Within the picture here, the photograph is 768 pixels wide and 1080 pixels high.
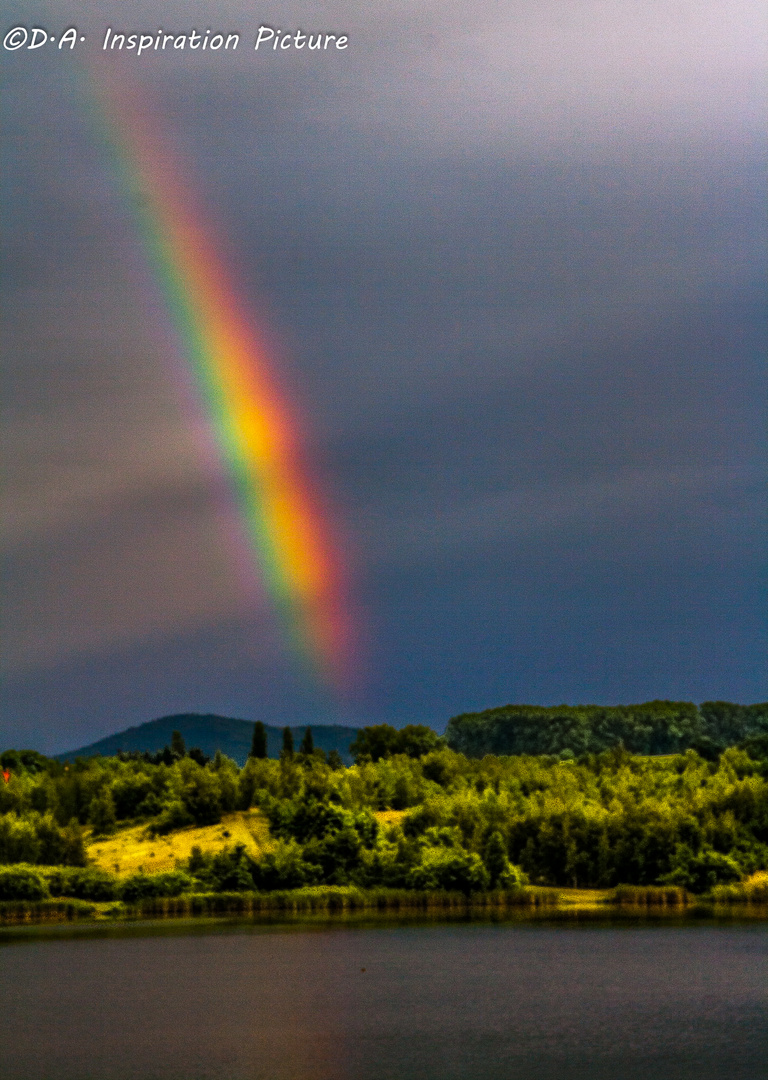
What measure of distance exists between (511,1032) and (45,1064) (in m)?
18.2

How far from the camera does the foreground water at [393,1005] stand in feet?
177

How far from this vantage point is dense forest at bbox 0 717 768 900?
119m

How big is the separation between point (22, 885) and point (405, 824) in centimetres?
3439

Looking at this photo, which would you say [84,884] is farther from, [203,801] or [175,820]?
[203,801]

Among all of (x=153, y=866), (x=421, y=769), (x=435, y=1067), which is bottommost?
(x=435, y=1067)

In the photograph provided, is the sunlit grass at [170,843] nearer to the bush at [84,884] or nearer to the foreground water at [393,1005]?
the bush at [84,884]

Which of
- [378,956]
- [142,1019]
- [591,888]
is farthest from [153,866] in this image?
[142,1019]

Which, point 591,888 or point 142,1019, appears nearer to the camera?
point 142,1019

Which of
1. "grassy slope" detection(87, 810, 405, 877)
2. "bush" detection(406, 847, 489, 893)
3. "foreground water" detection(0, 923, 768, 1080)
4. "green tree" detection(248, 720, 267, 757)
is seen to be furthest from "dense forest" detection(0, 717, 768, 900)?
"foreground water" detection(0, 923, 768, 1080)

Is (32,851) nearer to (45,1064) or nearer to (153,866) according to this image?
(153,866)

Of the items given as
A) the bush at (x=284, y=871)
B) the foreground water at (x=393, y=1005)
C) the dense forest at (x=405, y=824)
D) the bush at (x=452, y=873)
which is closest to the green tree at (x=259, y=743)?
the dense forest at (x=405, y=824)

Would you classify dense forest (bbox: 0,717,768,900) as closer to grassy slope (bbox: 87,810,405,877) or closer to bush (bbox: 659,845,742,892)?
bush (bbox: 659,845,742,892)

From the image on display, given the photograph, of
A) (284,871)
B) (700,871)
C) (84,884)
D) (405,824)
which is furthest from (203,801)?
(700,871)

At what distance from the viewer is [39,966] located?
278 ft
